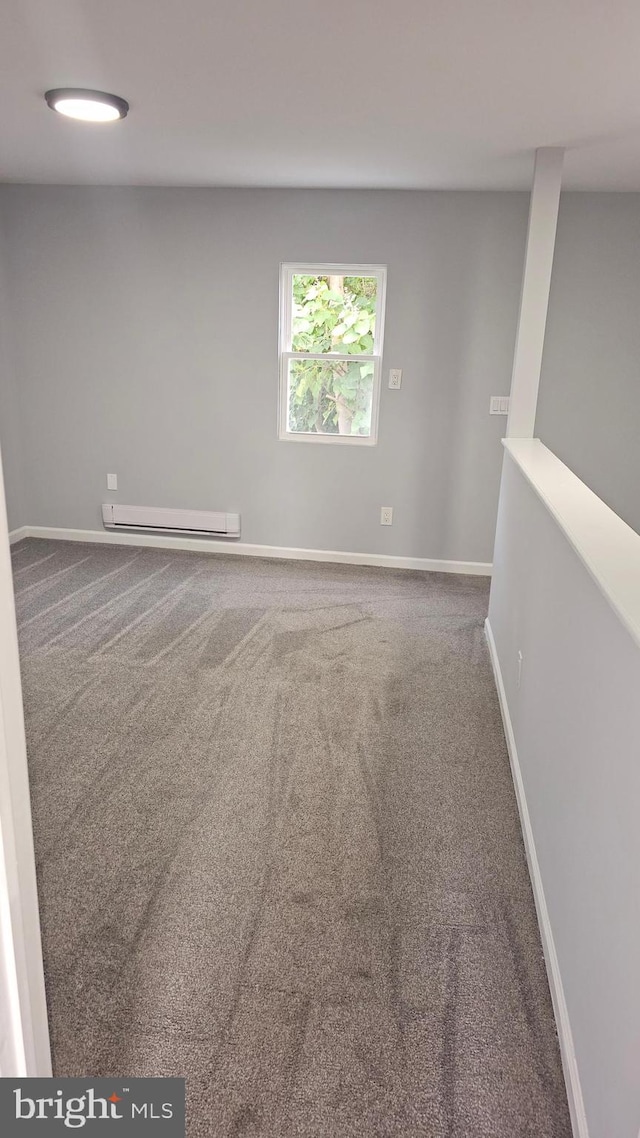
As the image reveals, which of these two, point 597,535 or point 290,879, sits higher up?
point 597,535

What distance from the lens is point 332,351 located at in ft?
16.0

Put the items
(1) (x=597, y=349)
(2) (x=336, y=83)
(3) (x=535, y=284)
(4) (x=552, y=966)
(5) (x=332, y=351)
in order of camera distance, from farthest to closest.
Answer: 1. (5) (x=332, y=351)
2. (1) (x=597, y=349)
3. (3) (x=535, y=284)
4. (2) (x=336, y=83)
5. (4) (x=552, y=966)

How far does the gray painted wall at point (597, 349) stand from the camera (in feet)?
14.3

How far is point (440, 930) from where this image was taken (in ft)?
6.50

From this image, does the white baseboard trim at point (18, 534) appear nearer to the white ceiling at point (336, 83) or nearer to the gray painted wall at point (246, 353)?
the gray painted wall at point (246, 353)

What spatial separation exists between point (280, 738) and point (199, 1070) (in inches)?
55.1

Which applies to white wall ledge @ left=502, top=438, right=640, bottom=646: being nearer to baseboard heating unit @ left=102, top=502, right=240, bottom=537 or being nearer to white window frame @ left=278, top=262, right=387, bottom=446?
white window frame @ left=278, top=262, right=387, bottom=446

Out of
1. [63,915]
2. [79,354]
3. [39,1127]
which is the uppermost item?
[79,354]

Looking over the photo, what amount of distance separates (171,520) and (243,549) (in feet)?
1.81

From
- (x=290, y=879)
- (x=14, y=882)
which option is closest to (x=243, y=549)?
(x=290, y=879)

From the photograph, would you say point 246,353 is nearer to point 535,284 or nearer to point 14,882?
point 535,284

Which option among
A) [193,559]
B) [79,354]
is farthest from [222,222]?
[193,559]

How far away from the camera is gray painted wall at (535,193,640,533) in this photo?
4.35 meters

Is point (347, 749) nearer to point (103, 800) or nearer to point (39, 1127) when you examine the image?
point (103, 800)
